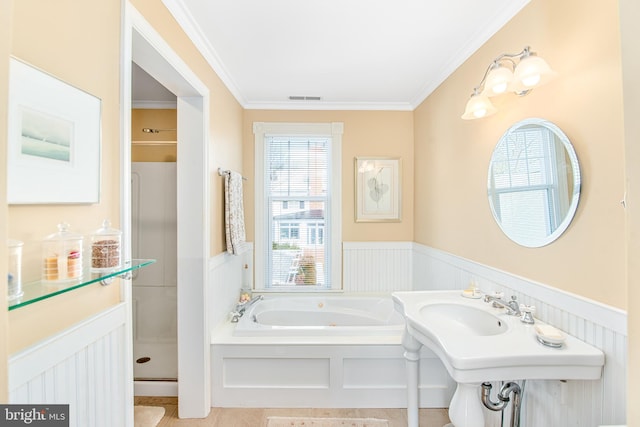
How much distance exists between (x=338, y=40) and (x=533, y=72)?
1.20 meters

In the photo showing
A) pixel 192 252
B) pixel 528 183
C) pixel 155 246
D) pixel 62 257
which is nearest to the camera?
pixel 62 257

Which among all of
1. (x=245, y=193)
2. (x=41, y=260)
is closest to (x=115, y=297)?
(x=41, y=260)

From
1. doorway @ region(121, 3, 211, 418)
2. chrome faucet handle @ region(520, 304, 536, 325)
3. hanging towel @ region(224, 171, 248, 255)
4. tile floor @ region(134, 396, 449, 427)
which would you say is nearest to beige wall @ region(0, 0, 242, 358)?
doorway @ region(121, 3, 211, 418)

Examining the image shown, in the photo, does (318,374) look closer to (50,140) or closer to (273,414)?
(273,414)

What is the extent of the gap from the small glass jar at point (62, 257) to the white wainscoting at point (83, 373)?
209 mm

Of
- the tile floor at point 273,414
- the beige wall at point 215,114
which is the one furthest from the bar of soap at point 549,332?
the beige wall at point 215,114

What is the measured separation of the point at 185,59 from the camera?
1.82 m

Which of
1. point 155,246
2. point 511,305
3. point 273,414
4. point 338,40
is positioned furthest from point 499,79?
point 155,246

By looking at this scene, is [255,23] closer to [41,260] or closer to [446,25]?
[446,25]

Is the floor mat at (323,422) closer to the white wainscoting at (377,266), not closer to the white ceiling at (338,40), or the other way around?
the white wainscoting at (377,266)

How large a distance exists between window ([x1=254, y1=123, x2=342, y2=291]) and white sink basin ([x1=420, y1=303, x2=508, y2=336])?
1.56 m

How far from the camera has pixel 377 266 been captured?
3.26 metres

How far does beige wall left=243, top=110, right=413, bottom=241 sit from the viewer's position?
10.7 ft

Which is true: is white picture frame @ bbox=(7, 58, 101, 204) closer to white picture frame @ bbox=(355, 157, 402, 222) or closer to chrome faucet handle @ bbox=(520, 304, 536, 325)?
chrome faucet handle @ bbox=(520, 304, 536, 325)
